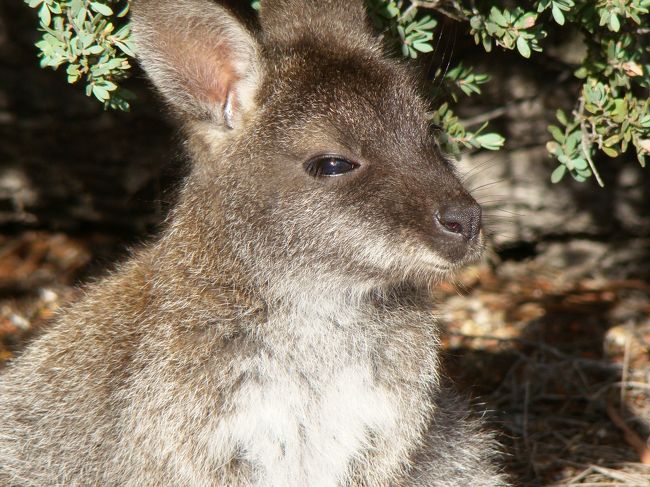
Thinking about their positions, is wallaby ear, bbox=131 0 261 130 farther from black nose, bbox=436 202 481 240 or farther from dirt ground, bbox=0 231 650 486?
dirt ground, bbox=0 231 650 486

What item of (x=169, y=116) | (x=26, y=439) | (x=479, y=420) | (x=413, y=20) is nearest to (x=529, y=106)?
(x=413, y=20)

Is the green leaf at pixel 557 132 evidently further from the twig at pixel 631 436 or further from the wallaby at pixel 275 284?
the twig at pixel 631 436

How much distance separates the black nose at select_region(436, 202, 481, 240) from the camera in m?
A: 3.51

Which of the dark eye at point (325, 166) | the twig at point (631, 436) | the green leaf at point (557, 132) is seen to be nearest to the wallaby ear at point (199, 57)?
the dark eye at point (325, 166)

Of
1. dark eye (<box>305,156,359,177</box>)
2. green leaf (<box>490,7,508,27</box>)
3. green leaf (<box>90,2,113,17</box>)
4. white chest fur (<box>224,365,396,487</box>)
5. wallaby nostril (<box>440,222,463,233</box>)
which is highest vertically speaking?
green leaf (<box>490,7,508,27</box>)

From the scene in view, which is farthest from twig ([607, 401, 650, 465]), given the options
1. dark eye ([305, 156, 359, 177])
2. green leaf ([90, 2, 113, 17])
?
green leaf ([90, 2, 113, 17])

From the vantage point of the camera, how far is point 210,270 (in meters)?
3.73

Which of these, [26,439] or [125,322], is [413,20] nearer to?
[125,322]

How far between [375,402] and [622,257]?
3.69 meters

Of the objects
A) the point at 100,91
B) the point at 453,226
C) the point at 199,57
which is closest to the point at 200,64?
the point at 199,57

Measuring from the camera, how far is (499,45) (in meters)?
4.52

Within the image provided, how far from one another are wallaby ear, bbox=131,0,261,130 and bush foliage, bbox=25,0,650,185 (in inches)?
9.4

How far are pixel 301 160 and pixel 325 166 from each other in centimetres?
9

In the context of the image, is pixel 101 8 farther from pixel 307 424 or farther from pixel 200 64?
pixel 307 424
